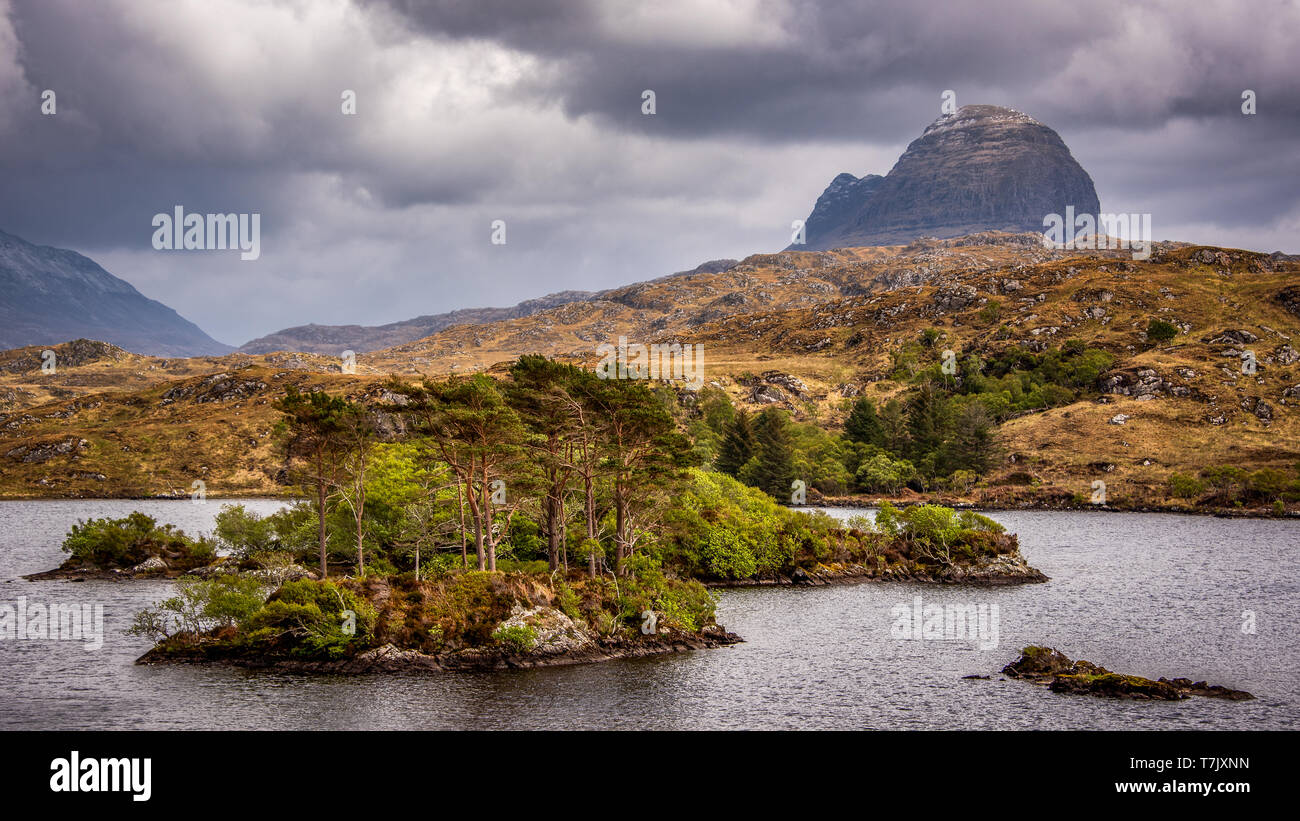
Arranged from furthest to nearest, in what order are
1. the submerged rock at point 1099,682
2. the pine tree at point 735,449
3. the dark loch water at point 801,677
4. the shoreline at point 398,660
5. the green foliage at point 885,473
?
the green foliage at point 885,473 → the pine tree at point 735,449 → the shoreline at point 398,660 → the submerged rock at point 1099,682 → the dark loch water at point 801,677

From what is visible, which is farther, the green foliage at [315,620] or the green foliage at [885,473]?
the green foliage at [885,473]

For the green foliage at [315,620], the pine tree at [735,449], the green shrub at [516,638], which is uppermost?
the pine tree at [735,449]

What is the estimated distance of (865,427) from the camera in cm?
18738

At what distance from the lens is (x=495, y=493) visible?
6788cm

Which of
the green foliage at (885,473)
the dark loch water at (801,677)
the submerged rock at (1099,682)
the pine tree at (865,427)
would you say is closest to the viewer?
the dark loch water at (801,677)

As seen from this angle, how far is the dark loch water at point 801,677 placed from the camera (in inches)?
1628

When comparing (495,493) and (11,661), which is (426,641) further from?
(11,661)

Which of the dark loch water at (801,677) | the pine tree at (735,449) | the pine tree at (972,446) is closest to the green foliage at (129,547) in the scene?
the dark loch water at (801,677)

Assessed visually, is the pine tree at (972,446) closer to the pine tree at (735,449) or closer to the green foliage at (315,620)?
the pine tree at (735,449)

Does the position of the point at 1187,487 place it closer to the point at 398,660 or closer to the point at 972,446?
the point at 972,446

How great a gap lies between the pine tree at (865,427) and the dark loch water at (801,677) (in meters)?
102
